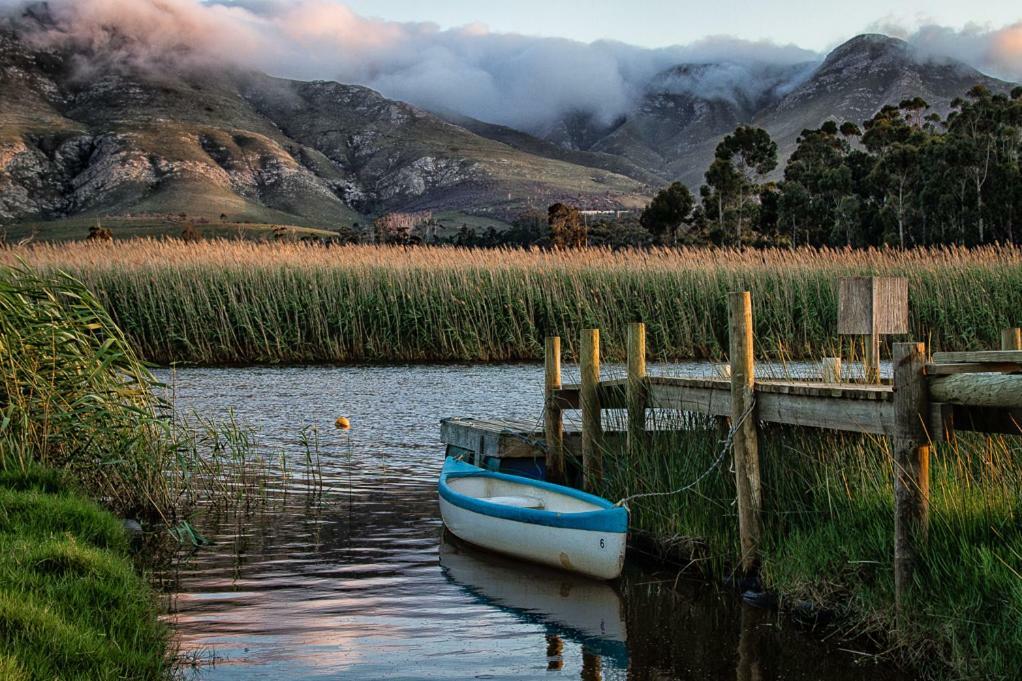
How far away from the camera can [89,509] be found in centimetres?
870

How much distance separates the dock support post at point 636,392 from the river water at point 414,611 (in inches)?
43.5

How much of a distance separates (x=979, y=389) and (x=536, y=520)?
3.97m

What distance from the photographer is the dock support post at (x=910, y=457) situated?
6.68 meters

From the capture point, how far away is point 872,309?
8680 mm

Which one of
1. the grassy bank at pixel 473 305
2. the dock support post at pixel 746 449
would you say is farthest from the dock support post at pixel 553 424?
the grassy bank at pixel 473 305

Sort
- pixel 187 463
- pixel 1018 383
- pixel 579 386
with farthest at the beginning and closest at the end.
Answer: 1. pixel 579 386
2. pixel 187 463
3. pixel 1018 383

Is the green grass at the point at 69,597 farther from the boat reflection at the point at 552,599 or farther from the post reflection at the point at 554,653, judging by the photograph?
the boat reflection at the point at 552,599

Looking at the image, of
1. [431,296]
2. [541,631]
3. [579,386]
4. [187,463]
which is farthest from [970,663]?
[431,296]

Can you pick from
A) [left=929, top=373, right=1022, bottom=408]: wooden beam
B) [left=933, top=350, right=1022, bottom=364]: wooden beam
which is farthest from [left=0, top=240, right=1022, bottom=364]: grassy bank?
[left=929, top=373, right=1022, bottom=408]: wooden beam

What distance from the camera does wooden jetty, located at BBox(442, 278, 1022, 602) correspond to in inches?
262

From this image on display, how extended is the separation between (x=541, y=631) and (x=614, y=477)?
2.71m

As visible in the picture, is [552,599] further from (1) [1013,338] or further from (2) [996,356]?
(1) [1013,338]

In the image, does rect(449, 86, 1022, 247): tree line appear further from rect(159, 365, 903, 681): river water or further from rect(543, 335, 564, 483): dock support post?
rect(159, 365, 903, 681): river water

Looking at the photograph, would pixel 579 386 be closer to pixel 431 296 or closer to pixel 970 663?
pixel 970 663
